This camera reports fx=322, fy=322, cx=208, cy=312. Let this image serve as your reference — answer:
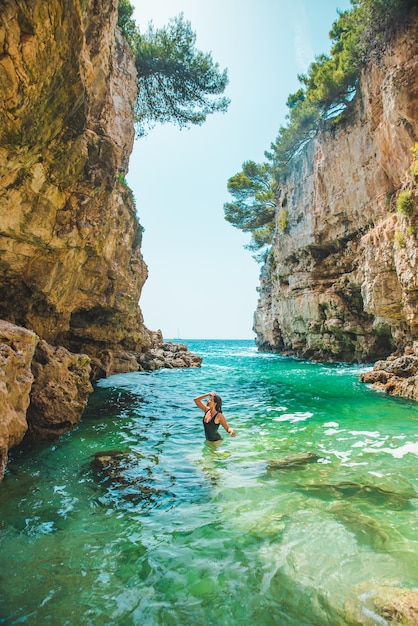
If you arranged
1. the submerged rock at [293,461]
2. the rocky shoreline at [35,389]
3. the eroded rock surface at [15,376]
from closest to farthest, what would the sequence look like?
the eroded rock surface at [15,376], the rocky shoreline at [35,389], the submerged rock at [293,461]

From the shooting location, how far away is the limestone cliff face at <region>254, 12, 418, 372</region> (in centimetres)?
1611

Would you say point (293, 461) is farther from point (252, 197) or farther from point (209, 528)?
point (252, 197)

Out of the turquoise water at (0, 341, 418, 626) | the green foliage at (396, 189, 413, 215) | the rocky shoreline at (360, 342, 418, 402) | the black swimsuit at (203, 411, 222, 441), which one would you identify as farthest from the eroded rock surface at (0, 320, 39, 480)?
the green foliage at (396, 189, 413, 215)

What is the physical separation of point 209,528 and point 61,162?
873 cm

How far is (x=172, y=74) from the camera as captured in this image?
2028 centimetres

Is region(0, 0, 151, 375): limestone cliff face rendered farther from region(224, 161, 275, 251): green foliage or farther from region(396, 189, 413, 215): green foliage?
region(224, 161, 275, 251): green foliage

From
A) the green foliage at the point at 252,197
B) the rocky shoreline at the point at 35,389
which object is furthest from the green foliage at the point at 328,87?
the rocky shoreline at the point at 35,389

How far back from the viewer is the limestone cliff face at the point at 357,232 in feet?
52.9

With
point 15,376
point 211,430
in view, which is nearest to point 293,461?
point 211,430

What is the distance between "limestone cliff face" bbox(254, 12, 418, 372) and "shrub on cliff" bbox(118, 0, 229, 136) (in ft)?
32.4

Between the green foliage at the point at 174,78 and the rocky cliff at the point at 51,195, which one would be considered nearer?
the rocky cliff at the point at 51,195

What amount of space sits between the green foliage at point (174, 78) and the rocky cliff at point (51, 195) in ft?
12.6

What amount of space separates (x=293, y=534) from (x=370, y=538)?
860 mm

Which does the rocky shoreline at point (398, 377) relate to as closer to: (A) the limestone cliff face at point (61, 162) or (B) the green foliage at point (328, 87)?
(B) the green foliage at point (328, 87)
